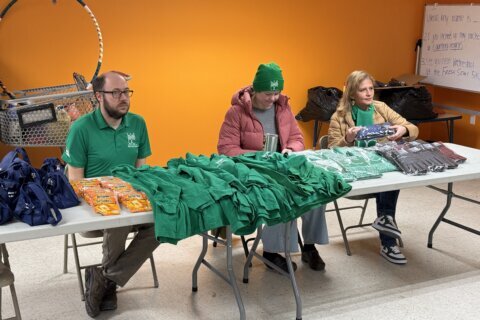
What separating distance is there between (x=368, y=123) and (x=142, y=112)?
7.35ft

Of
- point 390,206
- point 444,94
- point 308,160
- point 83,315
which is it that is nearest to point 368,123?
point 390,206

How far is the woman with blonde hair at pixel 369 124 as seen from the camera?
12.4 ft

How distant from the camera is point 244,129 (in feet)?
12.3

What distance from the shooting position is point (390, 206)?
12.5 ft

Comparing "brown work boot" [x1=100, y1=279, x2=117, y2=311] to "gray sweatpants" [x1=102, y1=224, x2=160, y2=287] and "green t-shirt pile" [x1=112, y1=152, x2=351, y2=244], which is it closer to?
"gray sweatpants" [x1=102, y1=224, x2=160, y2=287]

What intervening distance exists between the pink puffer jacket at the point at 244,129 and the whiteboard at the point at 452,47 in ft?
9.07

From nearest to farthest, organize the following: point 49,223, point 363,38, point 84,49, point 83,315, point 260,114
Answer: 1. point 49,223
2. point 83,315
3. point 260,114
4. point 84,49
5. point 363,38

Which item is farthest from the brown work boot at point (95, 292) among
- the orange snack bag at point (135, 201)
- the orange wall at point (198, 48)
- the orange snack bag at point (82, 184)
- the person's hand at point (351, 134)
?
the orange wall at point (198, 48)

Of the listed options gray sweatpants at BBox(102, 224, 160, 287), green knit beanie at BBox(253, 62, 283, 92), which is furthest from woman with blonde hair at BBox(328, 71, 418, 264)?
gray sweatpants at BBox(102, 224, 160, 287)

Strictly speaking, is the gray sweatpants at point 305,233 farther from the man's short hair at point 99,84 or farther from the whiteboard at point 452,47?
the whiteboard at point 452,47

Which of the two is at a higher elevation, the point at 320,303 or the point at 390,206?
the point at 390,206

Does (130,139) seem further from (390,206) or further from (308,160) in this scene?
(390,206)

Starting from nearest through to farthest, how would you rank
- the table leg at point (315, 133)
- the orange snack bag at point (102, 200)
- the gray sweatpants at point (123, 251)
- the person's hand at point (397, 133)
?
the orange snack bag at point (102, 200) → the gray sweatpants at point (123, 251) → the person's hand at point (397, 133) → the table leg at point (315, 133)

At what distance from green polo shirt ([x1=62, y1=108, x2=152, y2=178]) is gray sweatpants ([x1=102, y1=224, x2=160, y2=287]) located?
1.27ft
